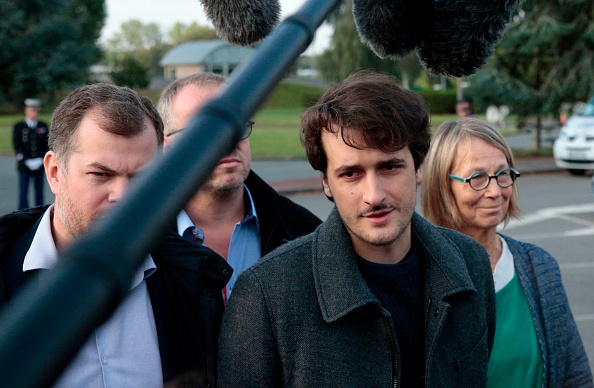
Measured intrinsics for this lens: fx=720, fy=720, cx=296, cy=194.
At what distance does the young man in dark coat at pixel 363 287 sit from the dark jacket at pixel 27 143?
11.9m

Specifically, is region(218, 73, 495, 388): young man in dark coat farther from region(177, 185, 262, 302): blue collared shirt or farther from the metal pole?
the metal pole

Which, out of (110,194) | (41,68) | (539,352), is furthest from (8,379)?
(41,68)

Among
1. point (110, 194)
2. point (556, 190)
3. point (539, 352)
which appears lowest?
point (556, 190)

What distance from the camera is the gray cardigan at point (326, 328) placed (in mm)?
1953

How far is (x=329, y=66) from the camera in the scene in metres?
39.5

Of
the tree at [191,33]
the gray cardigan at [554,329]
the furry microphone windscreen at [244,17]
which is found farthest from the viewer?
the tree at [191,33]

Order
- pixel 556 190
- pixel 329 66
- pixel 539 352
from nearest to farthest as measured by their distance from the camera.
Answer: pixel 539 352 → pixel 556 190 → pixel 329 66

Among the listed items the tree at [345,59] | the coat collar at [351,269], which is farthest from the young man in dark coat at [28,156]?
the tree at [345,59]

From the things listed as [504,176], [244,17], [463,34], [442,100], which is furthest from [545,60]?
[442,100]

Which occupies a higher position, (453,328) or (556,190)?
(453,328)

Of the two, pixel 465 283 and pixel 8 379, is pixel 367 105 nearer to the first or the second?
pixel 465 283

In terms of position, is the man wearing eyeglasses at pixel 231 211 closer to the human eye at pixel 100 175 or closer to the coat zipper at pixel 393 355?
the human eye at pixel 100 175

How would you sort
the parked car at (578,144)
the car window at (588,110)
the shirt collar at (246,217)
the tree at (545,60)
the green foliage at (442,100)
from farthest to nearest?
the green foliage at (442,100) → the tree at (545,60) → the car window at (588,110) → the parked car at (578,144) → the shirt collar at (246,217)

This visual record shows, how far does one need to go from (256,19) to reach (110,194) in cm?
113
